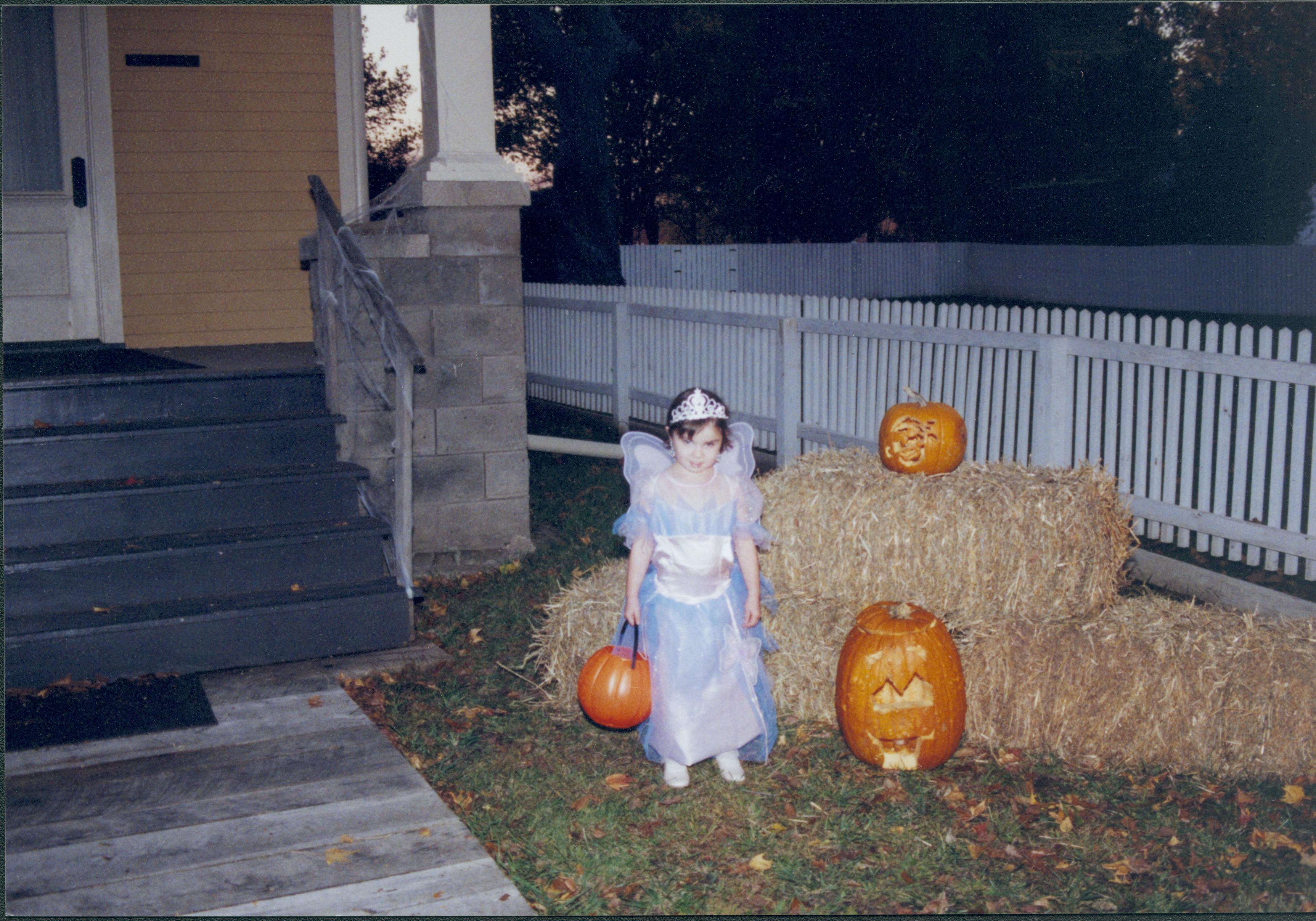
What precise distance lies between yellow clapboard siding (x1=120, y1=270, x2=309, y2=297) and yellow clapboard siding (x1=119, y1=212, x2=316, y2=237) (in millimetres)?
289

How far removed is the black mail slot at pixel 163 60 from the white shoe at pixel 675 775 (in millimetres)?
6408

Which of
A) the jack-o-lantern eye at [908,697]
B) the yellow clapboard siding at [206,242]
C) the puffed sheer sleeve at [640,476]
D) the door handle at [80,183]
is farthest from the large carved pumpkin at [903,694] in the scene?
the door handle at [80,183]

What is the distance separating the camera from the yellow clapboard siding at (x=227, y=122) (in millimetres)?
7836

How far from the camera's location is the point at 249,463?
5.98 meters

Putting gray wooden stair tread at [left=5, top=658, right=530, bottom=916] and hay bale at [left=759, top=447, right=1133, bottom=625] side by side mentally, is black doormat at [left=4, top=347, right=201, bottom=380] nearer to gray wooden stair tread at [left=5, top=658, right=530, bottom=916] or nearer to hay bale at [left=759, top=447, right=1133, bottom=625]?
gray wooden stair tread at [left=5, top=658, right=530, bottom=916]

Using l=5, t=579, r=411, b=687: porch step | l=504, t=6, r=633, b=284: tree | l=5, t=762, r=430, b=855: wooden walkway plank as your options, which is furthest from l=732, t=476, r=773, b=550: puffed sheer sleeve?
l=504, t=6, r=633, b=284: tree

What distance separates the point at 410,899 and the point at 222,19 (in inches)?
270

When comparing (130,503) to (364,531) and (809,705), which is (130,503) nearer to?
(364,531)

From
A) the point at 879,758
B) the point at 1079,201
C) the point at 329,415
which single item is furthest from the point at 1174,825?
the point at 1079,201

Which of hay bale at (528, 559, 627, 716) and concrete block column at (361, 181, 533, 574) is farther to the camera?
concrete block column at (361, 181, 533, 574)

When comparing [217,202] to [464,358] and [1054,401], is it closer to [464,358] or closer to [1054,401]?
[464,358]

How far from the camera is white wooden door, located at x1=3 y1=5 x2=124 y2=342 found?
751 cm

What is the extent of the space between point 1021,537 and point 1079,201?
2760 centimetres

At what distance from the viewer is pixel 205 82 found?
7.99m
